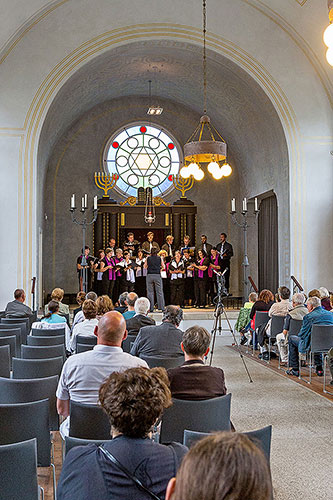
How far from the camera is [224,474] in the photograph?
0.95 metres

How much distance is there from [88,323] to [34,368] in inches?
66.1

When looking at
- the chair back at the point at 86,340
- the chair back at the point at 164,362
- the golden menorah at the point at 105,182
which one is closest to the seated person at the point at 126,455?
the chair back at the point at 164,362

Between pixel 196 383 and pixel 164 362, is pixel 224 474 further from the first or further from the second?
pixel 164 362

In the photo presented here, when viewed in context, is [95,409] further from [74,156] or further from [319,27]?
[74,156]

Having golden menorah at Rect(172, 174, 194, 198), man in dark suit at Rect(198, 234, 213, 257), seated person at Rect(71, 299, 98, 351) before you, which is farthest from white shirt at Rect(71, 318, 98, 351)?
golden menorah at Rect(172, 174, 194, 198)

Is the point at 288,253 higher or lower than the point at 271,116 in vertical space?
lower

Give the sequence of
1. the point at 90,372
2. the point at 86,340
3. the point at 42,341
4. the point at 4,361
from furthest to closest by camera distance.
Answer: the point at 42,341, the point at 86,340, the point at 4,361, the point at 90,372

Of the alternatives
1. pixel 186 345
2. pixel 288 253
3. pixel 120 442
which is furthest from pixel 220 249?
pixel 120 442

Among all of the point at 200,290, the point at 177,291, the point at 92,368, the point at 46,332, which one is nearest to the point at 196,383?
the point at 92,368

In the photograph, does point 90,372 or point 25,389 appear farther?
point 25,389

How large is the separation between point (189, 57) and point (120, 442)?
13107 millimetres

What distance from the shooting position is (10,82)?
12266 mm

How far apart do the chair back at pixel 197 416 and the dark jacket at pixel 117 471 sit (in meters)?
1.37

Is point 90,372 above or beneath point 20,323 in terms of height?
above
